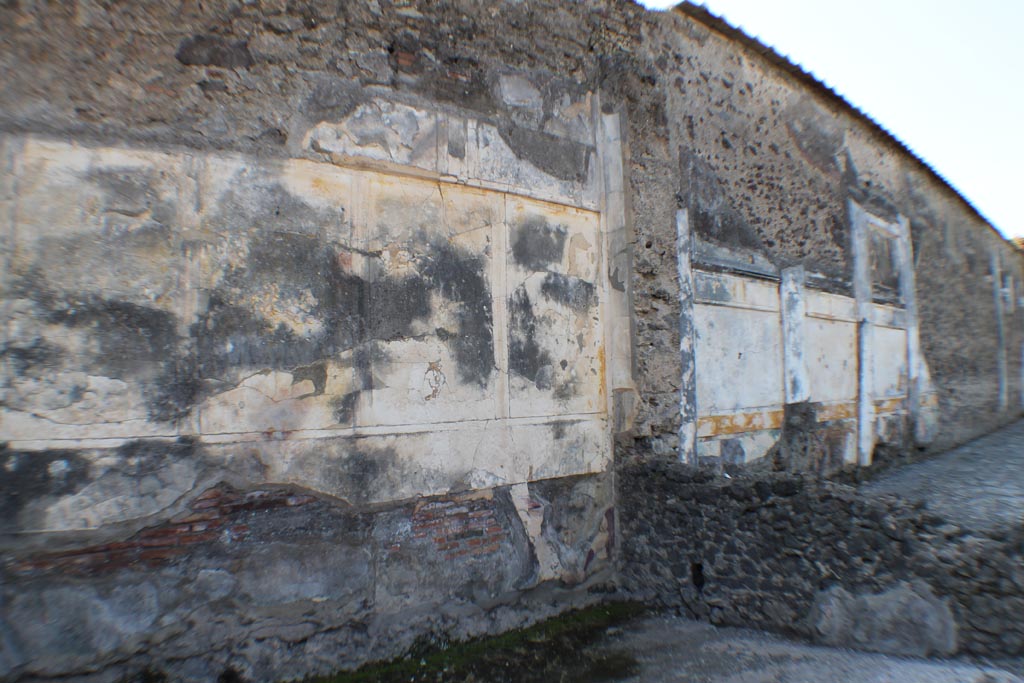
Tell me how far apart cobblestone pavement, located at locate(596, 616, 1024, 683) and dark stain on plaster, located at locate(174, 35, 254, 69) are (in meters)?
3.68

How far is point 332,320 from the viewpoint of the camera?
10.0 ft

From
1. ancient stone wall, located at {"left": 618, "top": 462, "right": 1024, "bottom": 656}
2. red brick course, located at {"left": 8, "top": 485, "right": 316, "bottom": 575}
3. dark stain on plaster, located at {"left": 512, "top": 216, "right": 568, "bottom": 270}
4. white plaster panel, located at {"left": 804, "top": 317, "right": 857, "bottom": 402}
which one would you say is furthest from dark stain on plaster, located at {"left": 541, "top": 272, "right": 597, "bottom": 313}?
white plaster panel, located at {"left": 804, "top": 317, "right": 857, "bottom": 402}

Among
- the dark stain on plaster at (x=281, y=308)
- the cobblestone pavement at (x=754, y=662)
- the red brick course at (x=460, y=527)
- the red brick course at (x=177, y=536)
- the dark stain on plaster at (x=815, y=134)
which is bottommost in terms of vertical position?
the cobblestone pavement at (x=754, y=662)

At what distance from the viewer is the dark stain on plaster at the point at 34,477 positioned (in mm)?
2352

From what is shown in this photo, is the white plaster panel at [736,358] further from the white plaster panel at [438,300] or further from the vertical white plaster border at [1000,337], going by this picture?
the vertical white plaster border at [1000,337]

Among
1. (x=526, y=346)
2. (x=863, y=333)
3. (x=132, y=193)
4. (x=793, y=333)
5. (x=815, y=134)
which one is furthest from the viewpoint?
(x=863, y=333)

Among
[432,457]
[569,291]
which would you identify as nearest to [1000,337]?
[569,291]

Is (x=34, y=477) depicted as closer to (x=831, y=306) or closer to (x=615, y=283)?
(x=615, y=283)

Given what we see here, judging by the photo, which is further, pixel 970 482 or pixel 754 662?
pixel 970 482

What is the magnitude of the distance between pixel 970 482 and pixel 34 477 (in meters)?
8.10

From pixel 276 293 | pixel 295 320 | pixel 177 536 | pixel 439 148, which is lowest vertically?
pixel 177 536

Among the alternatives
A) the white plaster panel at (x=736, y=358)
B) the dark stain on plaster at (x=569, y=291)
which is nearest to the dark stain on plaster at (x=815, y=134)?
the white plaster panel at (x=736, y=358)

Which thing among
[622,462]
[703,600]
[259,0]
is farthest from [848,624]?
[259,0]

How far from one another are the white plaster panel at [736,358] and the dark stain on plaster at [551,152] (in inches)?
66.2
